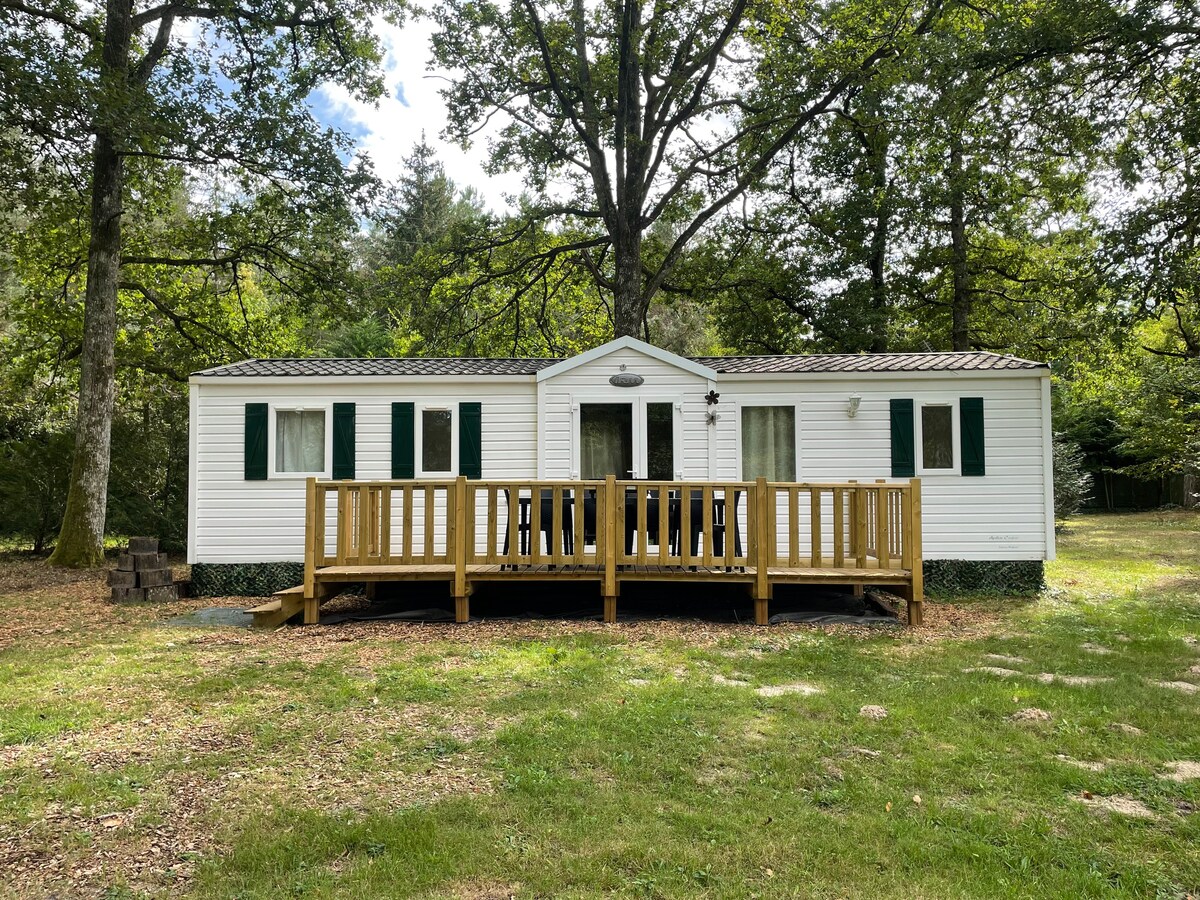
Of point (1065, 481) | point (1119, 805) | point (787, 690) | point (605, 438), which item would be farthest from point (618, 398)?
point (1065, 481)

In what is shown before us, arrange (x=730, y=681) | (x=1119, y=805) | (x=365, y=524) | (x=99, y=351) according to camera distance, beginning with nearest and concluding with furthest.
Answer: (x=1119, y=805), (x=730, y=681), (x=365, y=524), (x=99, y=351)

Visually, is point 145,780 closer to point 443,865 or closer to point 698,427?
point 443,865

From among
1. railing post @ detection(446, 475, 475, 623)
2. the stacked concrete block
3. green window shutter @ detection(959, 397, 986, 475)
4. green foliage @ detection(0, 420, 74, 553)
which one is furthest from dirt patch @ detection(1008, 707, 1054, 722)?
green foliage @ detection(0, 420, 74, 553)

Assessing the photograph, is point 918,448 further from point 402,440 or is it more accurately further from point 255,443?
point 255,443

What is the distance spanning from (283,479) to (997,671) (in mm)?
7508

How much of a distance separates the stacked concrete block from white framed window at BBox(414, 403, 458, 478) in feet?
9.59

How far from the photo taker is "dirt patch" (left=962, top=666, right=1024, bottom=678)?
16.0 feet

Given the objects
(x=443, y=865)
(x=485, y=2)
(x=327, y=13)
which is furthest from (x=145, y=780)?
(x=485, y=2)

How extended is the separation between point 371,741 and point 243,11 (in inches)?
488

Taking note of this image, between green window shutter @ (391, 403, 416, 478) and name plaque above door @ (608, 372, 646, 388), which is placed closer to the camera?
name plaque above door @ (608, 372, 646, 388)

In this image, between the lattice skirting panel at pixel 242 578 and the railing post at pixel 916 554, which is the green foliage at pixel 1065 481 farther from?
the lattice skirting panel at pixel 242 578

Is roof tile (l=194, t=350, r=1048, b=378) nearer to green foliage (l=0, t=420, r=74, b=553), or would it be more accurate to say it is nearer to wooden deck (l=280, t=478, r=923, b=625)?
wooden deck (l=280, t=478, r=923, b=625)

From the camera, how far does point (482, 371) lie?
29.4 feet

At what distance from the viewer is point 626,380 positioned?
860cm
